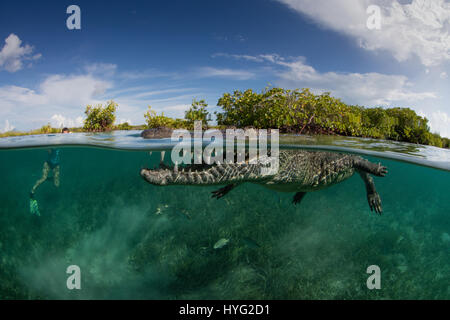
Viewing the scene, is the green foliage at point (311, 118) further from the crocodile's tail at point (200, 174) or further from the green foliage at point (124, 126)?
the crocodile's tail at point (200, 174)

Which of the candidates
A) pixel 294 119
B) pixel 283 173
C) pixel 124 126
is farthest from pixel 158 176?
pixel 124 126

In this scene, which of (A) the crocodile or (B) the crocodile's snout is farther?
(A) the crocodile

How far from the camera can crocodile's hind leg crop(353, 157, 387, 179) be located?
15.6 feet

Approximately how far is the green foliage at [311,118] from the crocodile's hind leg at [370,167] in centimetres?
476

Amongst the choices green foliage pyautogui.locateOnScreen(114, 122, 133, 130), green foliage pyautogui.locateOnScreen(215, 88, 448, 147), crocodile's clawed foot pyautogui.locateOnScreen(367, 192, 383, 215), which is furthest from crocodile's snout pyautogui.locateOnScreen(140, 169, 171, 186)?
green foliage pyautogui.locateOnScreen(114, 122, 133, 130)

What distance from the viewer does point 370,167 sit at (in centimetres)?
489

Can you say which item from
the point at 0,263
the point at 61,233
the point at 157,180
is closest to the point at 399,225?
the point at 157,180

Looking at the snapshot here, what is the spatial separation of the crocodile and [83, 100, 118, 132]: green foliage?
867 centimetres

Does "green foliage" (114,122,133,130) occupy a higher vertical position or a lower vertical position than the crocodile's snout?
higher

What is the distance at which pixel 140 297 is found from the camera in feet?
30.9

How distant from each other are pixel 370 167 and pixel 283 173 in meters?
1.87

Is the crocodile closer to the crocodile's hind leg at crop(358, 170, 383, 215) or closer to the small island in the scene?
the crocodile's hind leg at crop(358, 170, 383, 215)
